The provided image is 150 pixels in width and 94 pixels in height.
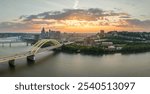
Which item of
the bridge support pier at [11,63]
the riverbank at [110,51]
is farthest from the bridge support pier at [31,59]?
the riverbank at [110,51]

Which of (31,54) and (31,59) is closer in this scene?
(31,59)

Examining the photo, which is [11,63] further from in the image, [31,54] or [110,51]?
[110,51]

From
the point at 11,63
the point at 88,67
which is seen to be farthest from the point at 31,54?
the point at 88,67

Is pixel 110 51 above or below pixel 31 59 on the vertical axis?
above

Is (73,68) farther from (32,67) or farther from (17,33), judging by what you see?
(17,33)

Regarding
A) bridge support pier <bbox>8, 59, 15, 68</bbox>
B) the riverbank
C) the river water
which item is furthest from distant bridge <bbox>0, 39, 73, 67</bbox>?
the riverbank

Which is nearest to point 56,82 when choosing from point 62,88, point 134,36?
point 62,88

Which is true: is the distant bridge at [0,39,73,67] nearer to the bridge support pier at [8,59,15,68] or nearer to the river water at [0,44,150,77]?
the bridge support pier at [8,59,15,68]

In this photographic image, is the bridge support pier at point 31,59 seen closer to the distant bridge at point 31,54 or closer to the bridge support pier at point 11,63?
the distant bridge at point 31,54
